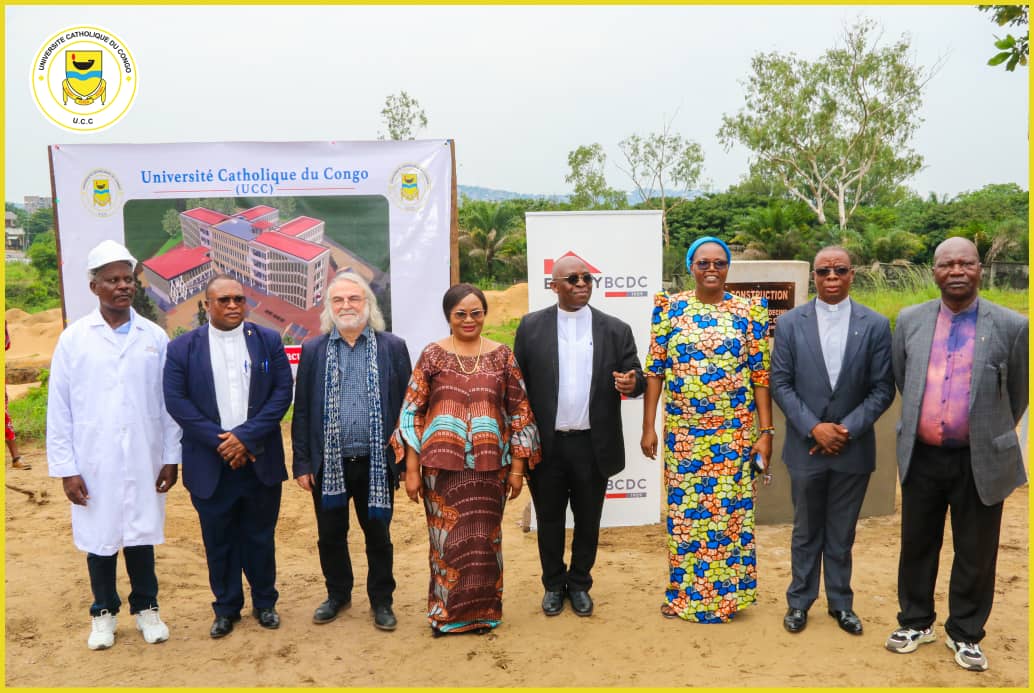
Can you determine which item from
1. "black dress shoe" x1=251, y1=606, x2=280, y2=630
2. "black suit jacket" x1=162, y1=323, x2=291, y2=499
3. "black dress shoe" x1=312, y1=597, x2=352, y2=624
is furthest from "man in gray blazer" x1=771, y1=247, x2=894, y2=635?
"black dress shoe" x1=251, y1=606, x2=280, y2=630

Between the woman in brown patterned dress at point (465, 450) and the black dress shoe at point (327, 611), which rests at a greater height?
the woman in brown patterned dress at point (465, 450)

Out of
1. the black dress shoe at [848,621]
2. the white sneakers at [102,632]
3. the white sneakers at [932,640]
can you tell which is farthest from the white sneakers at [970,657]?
the white sneakers at [102,632]

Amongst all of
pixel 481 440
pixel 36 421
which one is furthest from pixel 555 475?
pixel 36 421

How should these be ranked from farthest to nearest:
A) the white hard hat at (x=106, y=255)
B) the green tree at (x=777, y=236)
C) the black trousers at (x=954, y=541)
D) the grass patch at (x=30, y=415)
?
the green tree at (x=777, y=236), the grass patch at (x=30, y=415), the white hard hat at (x=106, y=255), the black trousers at (x=954, y=541)

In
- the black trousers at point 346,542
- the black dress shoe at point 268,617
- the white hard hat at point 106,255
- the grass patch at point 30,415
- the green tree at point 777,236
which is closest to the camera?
the white hard hat at point 106,255

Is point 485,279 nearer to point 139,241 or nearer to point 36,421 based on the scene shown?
point 36,421

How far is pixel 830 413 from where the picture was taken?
3932mm

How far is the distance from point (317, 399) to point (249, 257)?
98.5 inches

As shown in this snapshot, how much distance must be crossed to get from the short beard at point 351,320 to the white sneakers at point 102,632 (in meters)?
1.83

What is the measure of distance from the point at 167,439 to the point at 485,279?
2424cm

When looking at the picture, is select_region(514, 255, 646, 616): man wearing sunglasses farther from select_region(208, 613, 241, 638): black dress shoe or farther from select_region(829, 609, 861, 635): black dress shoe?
select_region(208, 613, 241, 638): black dress shoe

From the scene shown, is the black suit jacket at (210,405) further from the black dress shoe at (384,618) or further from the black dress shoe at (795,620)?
the black dress shoe at (795,620)

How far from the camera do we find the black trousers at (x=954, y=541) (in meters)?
3.65

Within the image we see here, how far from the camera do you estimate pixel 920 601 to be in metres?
3.86
